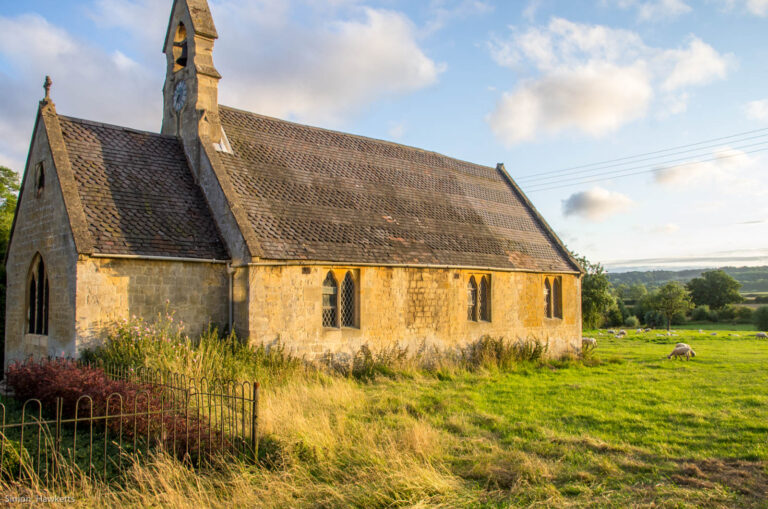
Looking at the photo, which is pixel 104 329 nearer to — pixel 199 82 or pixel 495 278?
pixel 199 82

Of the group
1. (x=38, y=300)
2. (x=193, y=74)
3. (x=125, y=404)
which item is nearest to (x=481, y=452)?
(x=125, y=404)

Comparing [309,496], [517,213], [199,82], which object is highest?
[199,82]

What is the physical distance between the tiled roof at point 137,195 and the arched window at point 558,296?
1571 centimetres

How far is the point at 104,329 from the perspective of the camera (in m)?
13.0

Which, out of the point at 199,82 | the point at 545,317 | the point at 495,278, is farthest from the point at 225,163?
the point at 545,317

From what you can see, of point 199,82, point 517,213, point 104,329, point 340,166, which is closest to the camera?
point 104,329

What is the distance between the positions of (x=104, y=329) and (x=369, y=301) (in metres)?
7.47

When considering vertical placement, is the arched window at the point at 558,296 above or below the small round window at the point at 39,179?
below

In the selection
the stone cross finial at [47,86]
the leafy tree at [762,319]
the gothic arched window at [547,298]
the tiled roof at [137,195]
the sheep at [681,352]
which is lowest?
the leafy tree at [762,319]

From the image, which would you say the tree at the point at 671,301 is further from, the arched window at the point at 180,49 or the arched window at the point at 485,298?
the arched window at the point at 180,49

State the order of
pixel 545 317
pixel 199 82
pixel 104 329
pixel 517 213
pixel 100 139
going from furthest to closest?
pixel 517 213 → pixel 545 317 → pixel 199 82 → pixel 100 139 → pixel 104 329

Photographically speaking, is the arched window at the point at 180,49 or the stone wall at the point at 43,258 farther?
the arched window at the point at 180,49

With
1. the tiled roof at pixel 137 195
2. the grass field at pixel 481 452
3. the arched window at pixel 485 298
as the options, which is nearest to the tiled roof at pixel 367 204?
the arched window at pixel 485 298

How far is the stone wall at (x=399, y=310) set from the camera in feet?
47.6
